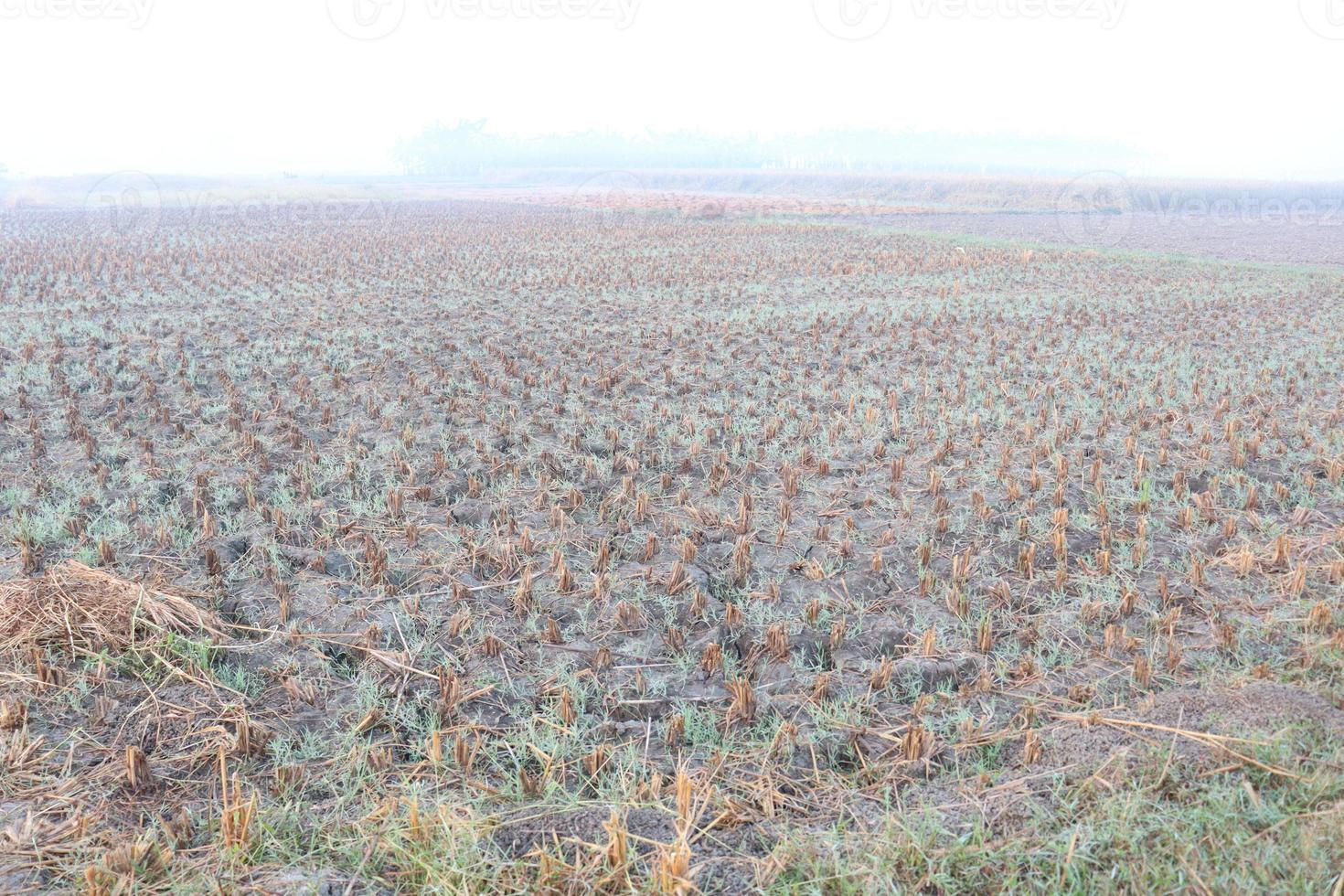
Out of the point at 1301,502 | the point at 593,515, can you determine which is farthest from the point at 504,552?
the point at 1301,502

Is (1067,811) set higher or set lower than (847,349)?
lower

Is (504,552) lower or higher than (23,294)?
lower

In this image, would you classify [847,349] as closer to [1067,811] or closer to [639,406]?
[639,406]

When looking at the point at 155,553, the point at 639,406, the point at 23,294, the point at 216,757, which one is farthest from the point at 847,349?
the point at 23,294

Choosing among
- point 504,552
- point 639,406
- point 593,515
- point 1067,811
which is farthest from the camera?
point 639,406

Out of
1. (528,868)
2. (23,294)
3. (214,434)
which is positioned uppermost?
(23,294)

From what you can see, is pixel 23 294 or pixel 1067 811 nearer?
pixel 1067 811

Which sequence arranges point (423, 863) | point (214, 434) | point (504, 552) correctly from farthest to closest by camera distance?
point (214, 434) → point (504, 552) → point (423, 863)

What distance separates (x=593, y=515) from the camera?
5.25 metres

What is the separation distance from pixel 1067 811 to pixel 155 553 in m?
4.51

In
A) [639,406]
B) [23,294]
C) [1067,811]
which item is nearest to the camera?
[1067,811]

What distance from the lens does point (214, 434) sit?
21.6ft

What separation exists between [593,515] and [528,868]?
2807 mm

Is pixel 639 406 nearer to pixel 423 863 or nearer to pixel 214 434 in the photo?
pixel 214 434
